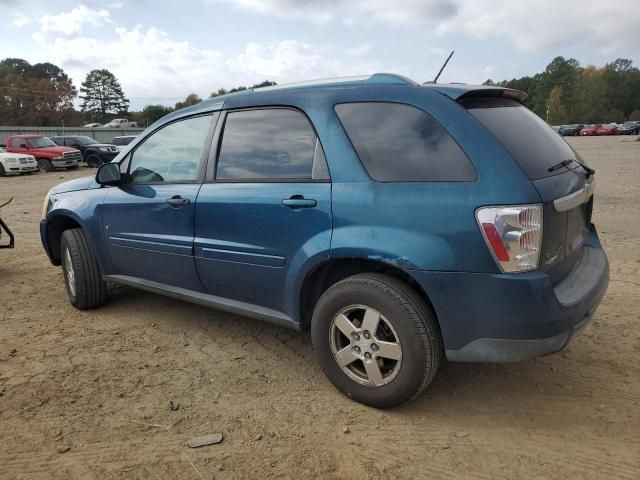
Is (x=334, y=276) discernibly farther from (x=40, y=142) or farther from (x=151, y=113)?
(x=151, y=113)

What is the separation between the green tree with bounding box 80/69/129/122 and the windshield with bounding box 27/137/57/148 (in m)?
94.8

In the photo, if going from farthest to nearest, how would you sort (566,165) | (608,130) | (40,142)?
1. (608,130)
2. (40,142)
3. (566,165)

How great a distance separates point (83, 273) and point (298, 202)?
2461mm

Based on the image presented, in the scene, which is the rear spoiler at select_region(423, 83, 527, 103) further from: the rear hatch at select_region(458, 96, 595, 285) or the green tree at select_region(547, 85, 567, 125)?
the green tree at select_region(547, 85, 567, 125)

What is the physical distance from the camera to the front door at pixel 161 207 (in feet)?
12.0

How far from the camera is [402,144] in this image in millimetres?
2754

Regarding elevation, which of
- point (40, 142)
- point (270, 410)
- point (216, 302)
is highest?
point (40, 142)

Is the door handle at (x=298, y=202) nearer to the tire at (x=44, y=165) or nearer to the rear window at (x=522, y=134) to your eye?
the rear window at (x=522, y=134)

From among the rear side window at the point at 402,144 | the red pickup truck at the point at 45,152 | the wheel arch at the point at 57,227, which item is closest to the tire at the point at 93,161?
the red pickup truck at the point at 45,152

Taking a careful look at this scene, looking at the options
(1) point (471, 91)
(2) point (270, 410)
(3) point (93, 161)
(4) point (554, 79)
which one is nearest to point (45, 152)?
(3) point (93, 161)

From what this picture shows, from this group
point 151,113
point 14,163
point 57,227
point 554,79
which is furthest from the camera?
point 554,79

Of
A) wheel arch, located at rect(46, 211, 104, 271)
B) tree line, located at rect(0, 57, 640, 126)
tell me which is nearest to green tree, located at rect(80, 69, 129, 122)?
tree line, located at rect(0, 57, 640, 126)

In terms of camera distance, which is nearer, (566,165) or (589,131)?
(566,165)

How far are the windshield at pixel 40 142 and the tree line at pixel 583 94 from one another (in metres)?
82.8
